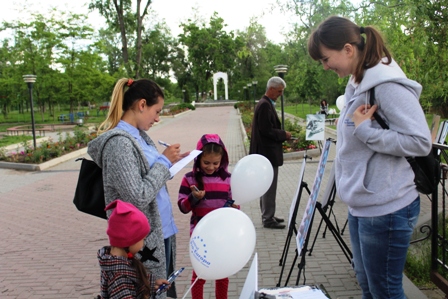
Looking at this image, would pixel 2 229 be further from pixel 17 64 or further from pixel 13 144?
pixel 17 64

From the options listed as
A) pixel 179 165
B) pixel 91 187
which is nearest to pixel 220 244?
pixel 179 165

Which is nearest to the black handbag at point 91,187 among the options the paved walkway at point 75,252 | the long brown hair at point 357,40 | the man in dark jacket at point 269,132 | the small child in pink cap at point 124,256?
the small child in pink cap at point 124,256

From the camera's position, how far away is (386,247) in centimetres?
191

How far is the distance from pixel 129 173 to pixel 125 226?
0.30m

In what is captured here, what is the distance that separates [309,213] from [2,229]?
18.1 ft

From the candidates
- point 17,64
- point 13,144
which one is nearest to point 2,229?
point 13,144

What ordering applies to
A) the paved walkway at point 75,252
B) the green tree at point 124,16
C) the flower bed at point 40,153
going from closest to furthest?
1. the paved walkway at point 75,252
2. the flower bed at point 40,153
3. the green tree at point 124,16

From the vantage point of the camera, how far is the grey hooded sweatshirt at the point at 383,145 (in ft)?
5.84

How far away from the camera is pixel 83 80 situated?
29078 millimetres

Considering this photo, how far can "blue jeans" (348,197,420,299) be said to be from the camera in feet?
6.21

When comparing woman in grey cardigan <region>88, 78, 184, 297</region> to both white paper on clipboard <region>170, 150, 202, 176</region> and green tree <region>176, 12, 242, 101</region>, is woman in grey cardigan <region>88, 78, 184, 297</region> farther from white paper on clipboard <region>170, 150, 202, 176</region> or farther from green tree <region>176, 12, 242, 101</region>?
green tree <region>176, 12, 242, 101</region>

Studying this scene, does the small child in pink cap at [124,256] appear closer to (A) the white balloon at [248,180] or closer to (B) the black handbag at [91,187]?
(B) the black handbag at [91,187]

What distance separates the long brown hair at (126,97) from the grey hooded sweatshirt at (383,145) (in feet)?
3.53

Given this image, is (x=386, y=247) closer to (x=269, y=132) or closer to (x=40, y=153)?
(x=269, y=132)
